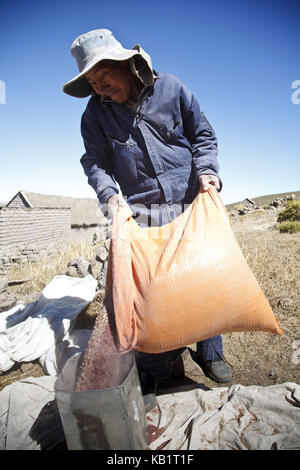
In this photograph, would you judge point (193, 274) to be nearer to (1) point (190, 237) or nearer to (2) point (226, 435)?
(1) point (190, 237)

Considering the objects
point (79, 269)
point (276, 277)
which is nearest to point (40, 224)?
point (79, 269)

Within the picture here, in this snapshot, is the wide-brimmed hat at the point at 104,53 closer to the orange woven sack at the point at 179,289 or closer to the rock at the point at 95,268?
the orange woven sack at the point at 179,289

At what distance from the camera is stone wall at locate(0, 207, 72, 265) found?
8.55m

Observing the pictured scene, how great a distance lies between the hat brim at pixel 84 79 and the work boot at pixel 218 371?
1.95 m

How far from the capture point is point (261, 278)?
3461mm

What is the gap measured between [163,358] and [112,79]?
5.81ft

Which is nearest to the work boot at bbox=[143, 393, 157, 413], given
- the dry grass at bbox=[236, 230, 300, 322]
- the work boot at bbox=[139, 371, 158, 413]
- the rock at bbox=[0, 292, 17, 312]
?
the work boot at bbox=[139, 371, 158, 413]

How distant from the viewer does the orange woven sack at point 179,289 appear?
1.11 m

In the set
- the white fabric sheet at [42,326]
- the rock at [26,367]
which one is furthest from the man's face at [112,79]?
the rock at [26,367]

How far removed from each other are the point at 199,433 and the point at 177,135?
5.51ft

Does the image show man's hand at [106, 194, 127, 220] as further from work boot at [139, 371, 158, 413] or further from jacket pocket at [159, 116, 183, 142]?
work boot at [139, 371, 158, 413]

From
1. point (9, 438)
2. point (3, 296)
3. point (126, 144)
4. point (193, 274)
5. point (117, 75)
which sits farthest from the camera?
point (3, 296)

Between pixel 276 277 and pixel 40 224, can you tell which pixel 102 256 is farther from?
Answer: pixel 40 224
